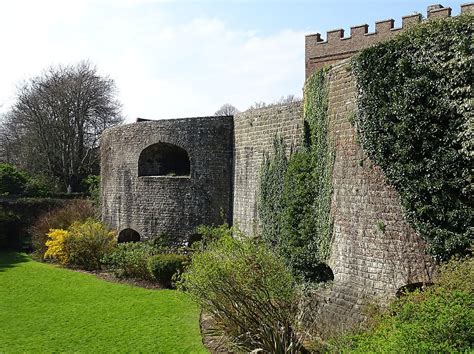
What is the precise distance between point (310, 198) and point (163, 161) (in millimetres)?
10145

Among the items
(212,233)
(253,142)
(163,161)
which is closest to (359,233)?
(212,233)

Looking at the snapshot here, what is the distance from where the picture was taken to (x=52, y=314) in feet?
38.7

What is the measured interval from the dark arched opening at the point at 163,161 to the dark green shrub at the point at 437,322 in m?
13.6

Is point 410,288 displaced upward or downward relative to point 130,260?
upward

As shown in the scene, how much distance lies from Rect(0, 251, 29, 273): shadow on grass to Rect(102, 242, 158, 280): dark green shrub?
3.86 meters

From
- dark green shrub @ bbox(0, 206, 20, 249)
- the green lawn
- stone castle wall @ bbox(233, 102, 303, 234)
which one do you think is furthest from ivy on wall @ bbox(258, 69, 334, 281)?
dark green shrub @ bbox(0, 206, 20, 249)

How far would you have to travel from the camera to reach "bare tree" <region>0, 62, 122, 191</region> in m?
34.6

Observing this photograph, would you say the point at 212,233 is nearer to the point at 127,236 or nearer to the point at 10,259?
the point at 127,236

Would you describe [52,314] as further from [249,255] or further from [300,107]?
[300,107]

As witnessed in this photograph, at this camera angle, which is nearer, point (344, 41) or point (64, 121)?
A: point (344, 41)

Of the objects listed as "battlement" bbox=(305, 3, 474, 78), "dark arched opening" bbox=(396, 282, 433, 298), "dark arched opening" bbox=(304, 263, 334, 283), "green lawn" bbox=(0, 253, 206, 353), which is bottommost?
"green lawn" bbox=(0, 253, 206, 353)

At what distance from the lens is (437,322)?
15.7 ft

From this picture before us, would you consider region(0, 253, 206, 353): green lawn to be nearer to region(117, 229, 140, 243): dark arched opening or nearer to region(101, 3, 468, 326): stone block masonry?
region(101, 3, 468, 326): stone block masonry

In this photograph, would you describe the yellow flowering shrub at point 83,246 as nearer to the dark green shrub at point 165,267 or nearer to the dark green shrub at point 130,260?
the dark green shrub at point 130,260
